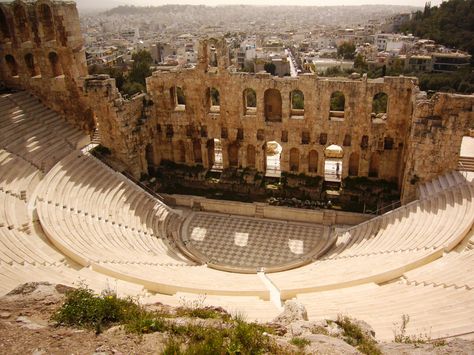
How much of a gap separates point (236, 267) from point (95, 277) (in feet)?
26.3

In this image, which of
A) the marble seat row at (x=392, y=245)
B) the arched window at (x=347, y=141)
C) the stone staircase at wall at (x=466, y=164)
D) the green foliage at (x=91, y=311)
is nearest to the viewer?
the green foliage at (x=91, y=311)

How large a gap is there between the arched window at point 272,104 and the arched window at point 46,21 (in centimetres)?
1593

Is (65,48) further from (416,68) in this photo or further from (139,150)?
(416,68)

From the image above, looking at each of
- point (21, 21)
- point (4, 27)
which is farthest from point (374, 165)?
point (4, 27)

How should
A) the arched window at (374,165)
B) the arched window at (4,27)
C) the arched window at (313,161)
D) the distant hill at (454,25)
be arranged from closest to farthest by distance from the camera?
the arched window at (374,165), the arched window at (313,161), the arched window at (4,27), the distant hill at (454,25)

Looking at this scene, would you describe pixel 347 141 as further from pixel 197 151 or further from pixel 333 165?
pixel 197 151

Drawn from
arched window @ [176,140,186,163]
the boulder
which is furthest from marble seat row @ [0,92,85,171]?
the boulder

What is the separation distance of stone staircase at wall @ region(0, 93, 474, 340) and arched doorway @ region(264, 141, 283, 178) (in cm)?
787

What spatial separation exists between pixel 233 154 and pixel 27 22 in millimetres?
17278

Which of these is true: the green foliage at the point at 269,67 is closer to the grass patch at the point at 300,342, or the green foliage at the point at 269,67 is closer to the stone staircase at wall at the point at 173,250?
the stone staircase at wall at the point at 173,250

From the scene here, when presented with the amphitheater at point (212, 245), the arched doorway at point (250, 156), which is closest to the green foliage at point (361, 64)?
the amphitheater at point (212, 245)

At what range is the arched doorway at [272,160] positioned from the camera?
30141mm

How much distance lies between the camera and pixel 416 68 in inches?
3031

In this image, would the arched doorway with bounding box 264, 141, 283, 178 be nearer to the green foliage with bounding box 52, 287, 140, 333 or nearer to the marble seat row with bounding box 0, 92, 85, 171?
the marble seat row with bounding box 0, 92, 85, 171
